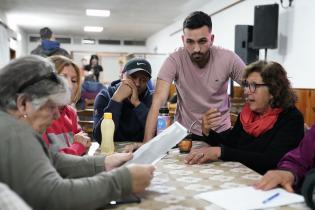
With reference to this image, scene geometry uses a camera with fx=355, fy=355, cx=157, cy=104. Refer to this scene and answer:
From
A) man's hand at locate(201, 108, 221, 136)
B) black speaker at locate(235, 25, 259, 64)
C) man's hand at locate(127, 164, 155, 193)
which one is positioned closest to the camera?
man's hand at locate(127, 164, 155, 193)

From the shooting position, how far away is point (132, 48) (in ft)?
45.2

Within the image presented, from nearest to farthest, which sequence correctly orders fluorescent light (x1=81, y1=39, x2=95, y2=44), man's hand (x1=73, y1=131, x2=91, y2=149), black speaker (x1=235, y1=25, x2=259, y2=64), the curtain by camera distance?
man's hand (x1=73, y1=131, x2=91, y2=149)
black speaker (x1=235, y1=25, x2=259, y2=64)
the curtain
fluorescent light (x1=81, y1=39, x2=95, y2=44)

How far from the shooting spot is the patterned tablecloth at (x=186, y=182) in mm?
1063

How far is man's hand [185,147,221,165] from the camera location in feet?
5.29

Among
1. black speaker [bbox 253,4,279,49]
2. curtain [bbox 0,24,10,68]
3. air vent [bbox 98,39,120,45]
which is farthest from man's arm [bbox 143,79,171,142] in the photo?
air vent [bbox 98,39,120,45]

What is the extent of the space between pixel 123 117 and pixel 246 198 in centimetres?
129

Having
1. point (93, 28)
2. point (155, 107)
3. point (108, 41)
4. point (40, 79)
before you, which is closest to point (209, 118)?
point (155, 107)

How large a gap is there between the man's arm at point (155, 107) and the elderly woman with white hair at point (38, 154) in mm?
1012

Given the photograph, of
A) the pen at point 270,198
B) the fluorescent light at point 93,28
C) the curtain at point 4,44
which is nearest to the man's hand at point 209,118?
the pen at point 270,198

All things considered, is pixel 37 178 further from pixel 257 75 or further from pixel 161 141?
pixel 257 75

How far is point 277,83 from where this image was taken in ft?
6.10

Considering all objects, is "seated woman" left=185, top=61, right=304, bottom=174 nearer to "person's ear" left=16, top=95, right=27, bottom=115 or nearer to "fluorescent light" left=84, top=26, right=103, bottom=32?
"person's ear" left=16, top=95, right=27, bottom=115

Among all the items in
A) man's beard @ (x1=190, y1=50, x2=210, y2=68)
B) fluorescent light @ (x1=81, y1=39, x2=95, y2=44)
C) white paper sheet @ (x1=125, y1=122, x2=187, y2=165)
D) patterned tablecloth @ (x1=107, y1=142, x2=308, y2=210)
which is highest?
fluorescent light @ (x1=81, y1=39, x2=95, y2=44)

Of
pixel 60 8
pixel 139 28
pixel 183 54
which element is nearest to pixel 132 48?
pixel 139 28
